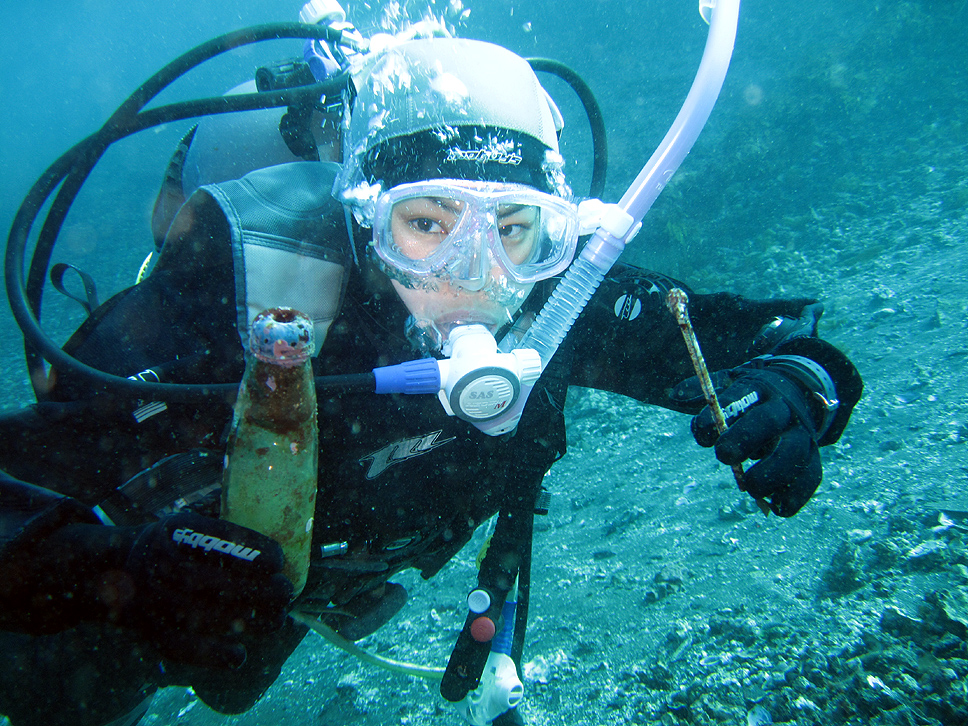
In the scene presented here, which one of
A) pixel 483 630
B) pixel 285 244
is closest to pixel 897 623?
pixel 483 630

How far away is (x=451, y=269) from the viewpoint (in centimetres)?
179

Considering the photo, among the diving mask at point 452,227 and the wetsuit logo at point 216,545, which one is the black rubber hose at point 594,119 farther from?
the wetsuit logo at point 216,545

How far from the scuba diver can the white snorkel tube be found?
0.17 ft

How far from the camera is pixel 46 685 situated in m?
1.38

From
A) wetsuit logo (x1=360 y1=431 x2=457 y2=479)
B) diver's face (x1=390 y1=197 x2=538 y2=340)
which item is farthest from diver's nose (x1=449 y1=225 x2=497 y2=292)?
wetsuit logo (x1=360 y1=431 x2=457 y2=479)

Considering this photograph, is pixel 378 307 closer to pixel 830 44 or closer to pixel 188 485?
pixel 188 485

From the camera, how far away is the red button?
200 centimetres

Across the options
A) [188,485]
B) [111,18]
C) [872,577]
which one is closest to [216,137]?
[188,485]

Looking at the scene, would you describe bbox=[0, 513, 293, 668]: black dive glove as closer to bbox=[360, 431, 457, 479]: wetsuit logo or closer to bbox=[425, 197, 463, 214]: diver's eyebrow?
bbox=[360, 431, 457, 479]: wetsuit logo

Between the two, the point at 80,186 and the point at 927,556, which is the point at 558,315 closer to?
the point at 80,186

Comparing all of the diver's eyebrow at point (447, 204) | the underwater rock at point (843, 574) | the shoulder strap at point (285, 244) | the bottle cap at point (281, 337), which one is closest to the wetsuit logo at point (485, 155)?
the diver's eyebrow at point (447, 204)

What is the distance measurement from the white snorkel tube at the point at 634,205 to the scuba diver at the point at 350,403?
0.05 metres

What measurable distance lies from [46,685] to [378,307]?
5.18ft

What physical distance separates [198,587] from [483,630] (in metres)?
1.24
